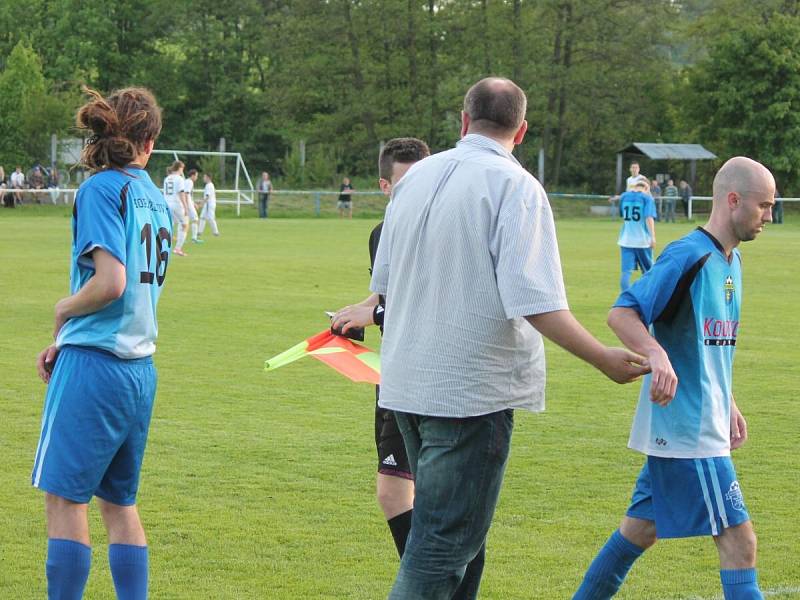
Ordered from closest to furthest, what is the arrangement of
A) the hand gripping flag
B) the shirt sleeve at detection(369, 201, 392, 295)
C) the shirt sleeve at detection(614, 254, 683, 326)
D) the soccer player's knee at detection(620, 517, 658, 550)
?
the shirt sleeve at detection(369, 201, 392, 295)
the shirt sleeve at detection(614, 254, 683, 326)
the soccer player's knee at detection(620, 517, 658, 550)
the hand gripping flag

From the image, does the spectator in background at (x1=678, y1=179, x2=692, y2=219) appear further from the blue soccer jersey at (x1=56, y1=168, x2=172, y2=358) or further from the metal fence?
the blue soccer jersey at (x1=56, y1=168, x2=172, y2=358)

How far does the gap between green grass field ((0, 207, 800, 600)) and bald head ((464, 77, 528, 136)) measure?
2.25 metres

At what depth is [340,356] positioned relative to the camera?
16.5 ft

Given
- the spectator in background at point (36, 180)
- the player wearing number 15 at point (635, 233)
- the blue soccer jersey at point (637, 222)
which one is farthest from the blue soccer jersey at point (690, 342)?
the spectator in background at point (36, 180)

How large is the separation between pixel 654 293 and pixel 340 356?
55.2 inches

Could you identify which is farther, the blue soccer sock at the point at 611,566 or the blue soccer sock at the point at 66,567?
the blue soccer sock at the point at 611,566

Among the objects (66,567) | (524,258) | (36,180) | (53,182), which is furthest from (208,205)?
(524,258)

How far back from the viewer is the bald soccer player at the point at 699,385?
4.23 m

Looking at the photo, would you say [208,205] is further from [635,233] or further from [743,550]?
[743,550]

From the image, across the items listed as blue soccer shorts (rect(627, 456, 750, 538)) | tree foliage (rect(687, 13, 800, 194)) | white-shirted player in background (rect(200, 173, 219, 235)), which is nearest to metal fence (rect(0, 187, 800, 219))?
tree foliage (rect(687, 13, 800, 194))

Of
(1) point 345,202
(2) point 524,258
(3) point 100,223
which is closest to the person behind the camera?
(2) point 524,258

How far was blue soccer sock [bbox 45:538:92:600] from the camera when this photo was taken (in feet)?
13.9

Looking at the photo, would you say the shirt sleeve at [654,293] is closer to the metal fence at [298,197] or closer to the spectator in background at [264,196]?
the metal fence at [298,197]

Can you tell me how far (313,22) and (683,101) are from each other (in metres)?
19.6
